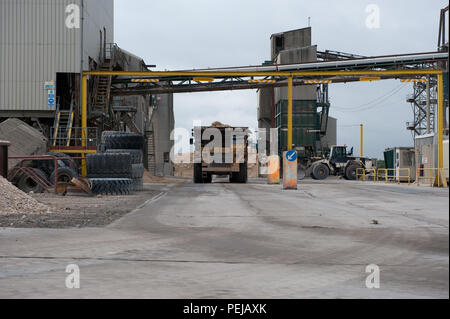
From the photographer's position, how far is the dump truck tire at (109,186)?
667 inches

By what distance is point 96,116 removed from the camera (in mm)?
31672

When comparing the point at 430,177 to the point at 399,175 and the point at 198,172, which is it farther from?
the point at 198,172

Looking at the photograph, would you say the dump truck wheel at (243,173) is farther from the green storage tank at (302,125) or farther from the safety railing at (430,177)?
the green storage tank at (302,125)

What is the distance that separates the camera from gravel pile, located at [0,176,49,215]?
10.6 metres

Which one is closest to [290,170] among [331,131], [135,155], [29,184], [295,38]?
[135,155]

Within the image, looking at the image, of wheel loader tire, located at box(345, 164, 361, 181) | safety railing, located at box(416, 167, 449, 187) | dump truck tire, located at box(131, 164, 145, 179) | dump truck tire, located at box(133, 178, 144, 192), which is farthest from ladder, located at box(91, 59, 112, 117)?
safety railing, located at box(416, 167, 449, 187)

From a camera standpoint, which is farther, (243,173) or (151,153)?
(151,153)

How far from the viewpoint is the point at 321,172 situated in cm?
3741

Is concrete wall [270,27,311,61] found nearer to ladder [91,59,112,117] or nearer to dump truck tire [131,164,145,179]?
ladder [91,59,112,117]

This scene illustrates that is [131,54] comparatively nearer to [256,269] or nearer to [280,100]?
[280,100]

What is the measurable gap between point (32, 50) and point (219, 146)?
1201 centimetres

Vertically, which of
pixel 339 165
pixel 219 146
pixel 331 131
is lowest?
pixel 339 165

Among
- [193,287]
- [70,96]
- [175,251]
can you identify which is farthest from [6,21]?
[193,287]

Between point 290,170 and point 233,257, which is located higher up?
point 290,170
